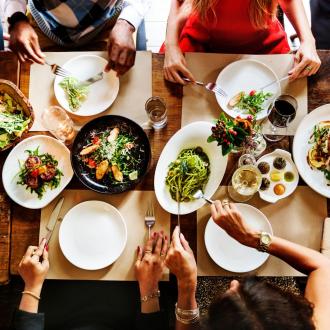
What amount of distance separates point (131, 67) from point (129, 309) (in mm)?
1250

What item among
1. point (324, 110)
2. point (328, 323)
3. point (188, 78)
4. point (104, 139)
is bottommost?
point (328, 323)

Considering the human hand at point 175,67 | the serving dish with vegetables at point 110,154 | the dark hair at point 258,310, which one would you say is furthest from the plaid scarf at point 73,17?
the dark hair at point 258,310

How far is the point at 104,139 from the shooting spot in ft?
5.73

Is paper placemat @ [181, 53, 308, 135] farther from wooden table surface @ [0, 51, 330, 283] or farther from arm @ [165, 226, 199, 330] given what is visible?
arm @ [165, 226, 199, 330]

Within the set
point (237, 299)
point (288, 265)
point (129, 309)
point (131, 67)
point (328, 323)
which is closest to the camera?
point (237, 299)

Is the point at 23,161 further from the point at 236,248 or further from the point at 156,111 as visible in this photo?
the point at 236,248

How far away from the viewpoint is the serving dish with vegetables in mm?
1694

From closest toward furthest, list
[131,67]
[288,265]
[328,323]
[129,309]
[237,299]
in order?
[237,299]
[328,323]
[288,265]
[131,67]
[129,309]

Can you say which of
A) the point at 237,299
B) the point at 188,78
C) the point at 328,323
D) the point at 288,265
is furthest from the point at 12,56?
the point at 328,323

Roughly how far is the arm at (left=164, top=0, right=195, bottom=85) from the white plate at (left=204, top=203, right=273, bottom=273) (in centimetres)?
68

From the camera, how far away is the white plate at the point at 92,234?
1686 mm

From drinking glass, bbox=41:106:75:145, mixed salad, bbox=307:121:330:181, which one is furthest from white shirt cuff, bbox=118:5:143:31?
mixed salad, bbox=307:121:330:181

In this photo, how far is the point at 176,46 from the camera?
6.05 feet

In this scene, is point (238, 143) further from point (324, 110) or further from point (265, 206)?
point (324, 110)
